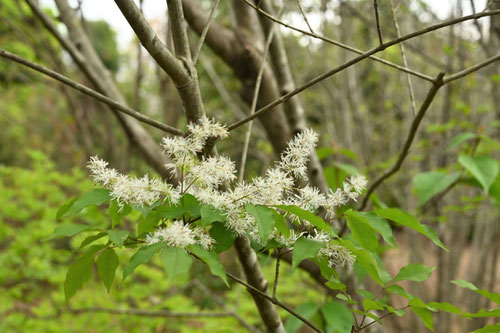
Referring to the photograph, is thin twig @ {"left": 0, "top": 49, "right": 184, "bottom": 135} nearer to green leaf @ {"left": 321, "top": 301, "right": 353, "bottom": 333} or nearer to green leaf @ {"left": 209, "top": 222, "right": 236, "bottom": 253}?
green leaf @ {"left": 209, "top": 222, "right": 236, "bottom": 253}

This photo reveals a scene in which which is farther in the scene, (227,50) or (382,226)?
(227,50)

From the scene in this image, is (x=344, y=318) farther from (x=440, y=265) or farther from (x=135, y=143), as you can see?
(x=440, y=265)

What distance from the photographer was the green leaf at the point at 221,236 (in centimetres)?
81

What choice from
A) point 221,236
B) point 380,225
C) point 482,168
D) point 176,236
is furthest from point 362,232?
point 482,168

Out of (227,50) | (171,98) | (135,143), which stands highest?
(171,98)

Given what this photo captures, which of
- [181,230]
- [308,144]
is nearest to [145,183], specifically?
[181,230]

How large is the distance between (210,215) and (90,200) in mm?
238

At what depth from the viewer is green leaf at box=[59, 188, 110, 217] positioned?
774 millimetres

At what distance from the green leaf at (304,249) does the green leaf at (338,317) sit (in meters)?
0.49

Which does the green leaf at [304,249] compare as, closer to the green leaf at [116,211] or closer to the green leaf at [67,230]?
the green leaf at [116,211]

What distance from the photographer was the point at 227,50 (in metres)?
1.90

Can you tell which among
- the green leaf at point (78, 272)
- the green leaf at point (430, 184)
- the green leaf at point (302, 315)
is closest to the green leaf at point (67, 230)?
the green leaf at point (78, 272)

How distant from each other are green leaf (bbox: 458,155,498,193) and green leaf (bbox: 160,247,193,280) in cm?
112

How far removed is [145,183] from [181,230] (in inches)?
5.8
